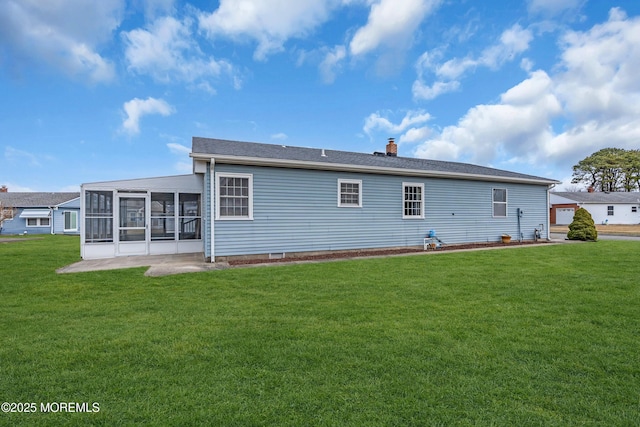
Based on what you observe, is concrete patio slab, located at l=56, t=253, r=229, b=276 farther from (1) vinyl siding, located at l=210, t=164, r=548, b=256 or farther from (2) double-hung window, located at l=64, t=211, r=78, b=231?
(2) double-hung window, located at l=64, t=211, r=78, b=231

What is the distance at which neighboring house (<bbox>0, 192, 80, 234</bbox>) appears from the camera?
2542 cm

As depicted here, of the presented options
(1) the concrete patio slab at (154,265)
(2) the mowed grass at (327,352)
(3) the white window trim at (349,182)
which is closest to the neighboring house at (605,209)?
(3) the white window trim at (349,182)

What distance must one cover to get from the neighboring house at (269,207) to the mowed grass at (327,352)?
3921mm

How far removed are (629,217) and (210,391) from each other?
159 ft

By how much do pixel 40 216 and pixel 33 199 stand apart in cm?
325

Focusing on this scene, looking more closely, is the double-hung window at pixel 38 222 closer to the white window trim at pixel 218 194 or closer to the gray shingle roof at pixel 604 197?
the white window trim at pixel 218 194

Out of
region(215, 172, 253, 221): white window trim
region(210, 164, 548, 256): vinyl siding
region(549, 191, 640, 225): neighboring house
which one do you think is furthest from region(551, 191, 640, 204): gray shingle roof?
region(215, 172, 253, 221): white window trim

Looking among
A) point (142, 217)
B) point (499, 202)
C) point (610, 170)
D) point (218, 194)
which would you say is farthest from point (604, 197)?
point (142, 217)

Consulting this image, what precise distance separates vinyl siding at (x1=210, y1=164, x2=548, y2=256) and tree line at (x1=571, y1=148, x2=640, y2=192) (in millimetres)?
42718

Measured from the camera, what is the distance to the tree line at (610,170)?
4341cm

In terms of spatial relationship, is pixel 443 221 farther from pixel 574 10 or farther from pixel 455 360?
pixel 455 360

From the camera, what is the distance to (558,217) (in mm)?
36000

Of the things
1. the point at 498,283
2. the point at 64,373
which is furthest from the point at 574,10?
the point at 64,373

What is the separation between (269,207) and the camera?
1005 cm
